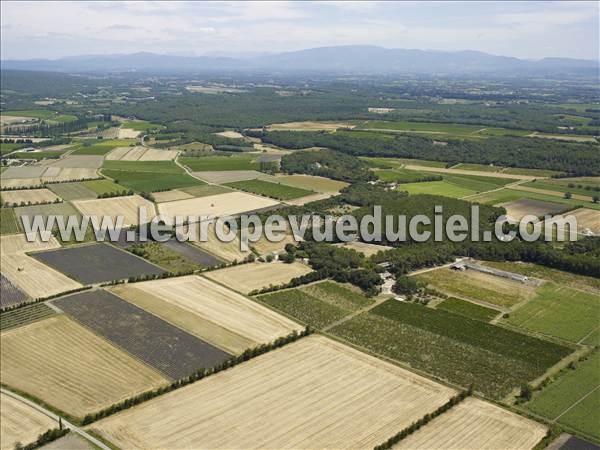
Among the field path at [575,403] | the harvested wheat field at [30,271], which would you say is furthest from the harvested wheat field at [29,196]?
the field path at [575,403]

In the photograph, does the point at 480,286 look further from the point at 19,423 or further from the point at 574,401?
the point at 19,423

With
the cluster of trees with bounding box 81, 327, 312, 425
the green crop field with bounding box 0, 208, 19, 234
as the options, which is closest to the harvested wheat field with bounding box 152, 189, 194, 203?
the green crop field with bounding box 0, 208, 19, 234

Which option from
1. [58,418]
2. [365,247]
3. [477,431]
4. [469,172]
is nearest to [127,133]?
[469,172]

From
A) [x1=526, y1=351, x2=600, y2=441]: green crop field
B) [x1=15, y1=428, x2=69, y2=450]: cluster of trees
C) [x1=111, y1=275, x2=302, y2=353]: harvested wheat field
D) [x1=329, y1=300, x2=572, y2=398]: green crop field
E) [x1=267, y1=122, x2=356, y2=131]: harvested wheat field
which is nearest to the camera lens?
[x1=15, y1=428, x2=69, y2=450]: cluster of trees

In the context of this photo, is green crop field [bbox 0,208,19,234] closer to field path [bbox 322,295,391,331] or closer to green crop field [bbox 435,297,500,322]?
field path [bbox 322,295,391,331]

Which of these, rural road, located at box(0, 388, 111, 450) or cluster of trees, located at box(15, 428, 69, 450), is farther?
rural road, located at box(0, 388, 111, 450)

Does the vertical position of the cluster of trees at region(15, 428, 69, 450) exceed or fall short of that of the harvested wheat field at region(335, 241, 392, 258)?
it falls short

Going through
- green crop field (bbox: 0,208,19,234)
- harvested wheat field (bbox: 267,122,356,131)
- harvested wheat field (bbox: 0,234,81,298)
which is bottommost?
harvested wheat field (bbox: 0,234,81,298)
